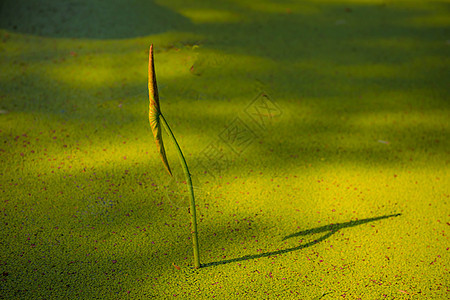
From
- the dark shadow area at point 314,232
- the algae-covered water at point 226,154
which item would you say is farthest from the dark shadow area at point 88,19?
the dark shadow area at point 314,232

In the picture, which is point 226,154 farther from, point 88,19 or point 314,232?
point 88,19

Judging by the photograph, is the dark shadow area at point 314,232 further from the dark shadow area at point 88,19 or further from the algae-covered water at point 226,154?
the dark shadow area at point 88,19

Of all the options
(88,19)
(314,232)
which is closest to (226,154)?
(314,232)

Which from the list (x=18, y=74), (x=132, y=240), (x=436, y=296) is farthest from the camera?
(x=18, y=74)

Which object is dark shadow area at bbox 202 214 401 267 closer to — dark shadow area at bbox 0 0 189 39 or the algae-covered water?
Answer: the algae-covered water

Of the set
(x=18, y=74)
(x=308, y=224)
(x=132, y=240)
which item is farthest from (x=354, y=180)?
(x=18, y=74)

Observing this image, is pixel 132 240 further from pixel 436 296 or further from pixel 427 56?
pixel 427 56

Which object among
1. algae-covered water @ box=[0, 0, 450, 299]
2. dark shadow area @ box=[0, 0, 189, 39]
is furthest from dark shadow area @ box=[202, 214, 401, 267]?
dark shadow area @ box=[0, 0, 189, 39]
